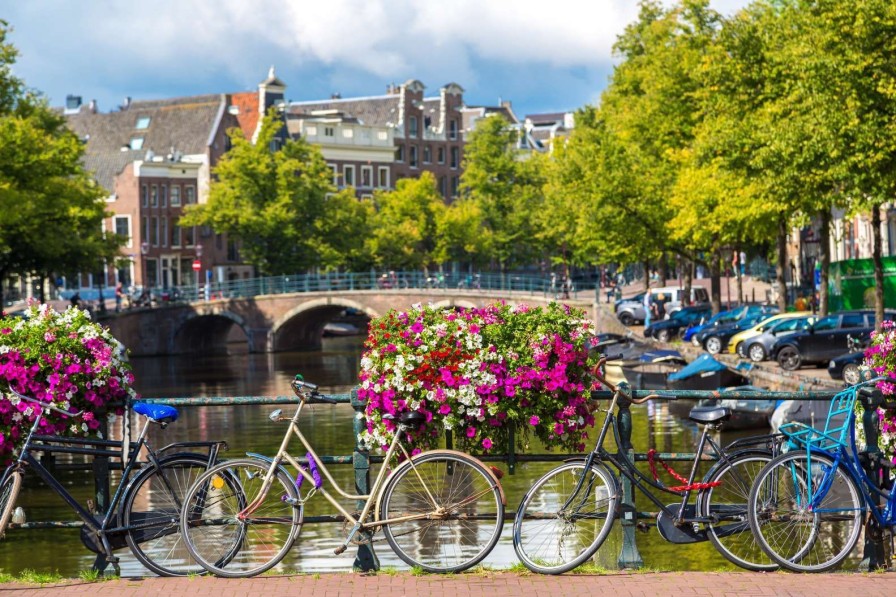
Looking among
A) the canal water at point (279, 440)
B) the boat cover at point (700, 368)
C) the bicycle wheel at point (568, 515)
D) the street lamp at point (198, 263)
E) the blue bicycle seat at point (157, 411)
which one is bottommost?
the canal water at point (279, 440)

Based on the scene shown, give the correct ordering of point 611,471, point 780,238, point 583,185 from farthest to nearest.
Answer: point 583,185 < point 780,238 < point 611,471

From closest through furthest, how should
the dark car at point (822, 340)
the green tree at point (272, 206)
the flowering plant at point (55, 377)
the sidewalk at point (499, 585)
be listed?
the sidewalk at point (499, 585) < the flowering plant at point (55, 377) < the dark car at point (822, 340) < the green tree at point (272, 206)

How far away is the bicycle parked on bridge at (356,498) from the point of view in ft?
29.5

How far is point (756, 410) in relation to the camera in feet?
103

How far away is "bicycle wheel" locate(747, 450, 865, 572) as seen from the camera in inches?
348

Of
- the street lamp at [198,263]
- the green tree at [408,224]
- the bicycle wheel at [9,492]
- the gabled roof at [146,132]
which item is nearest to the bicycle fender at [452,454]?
the bicycle wheel at [9,492]

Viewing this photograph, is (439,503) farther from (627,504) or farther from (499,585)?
(627,504)

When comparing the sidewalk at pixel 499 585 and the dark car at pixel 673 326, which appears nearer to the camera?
the sidewalk at pixel 499 585

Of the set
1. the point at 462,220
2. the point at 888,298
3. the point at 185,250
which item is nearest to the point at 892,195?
the point at 888,298

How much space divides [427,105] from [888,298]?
6669cm

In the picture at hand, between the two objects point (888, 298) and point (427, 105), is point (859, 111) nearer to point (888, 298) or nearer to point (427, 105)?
point (888, 298)

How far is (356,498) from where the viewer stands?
923cm

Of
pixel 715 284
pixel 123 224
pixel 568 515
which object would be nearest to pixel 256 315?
pixel 123 224

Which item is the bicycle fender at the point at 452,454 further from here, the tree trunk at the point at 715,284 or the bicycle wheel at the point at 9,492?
the tree trunk at the point at 715,284
